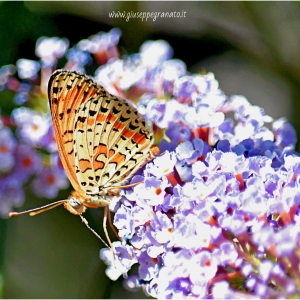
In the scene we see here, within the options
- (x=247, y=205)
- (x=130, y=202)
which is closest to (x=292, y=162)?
(x=247, y=205)

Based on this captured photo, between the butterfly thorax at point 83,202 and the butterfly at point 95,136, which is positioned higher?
the butterfly at point 95,136

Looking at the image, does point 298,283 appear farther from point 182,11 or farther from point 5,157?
point 182,11

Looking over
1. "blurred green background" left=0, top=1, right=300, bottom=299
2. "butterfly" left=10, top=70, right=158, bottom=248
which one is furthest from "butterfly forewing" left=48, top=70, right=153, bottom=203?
"blurred green background" left=0, top=1, right=300, bottom=299

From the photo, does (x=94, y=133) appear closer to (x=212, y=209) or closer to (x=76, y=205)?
(x=76, y=205)

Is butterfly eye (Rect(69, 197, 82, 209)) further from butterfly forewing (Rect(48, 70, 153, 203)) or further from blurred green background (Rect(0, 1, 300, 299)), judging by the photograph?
blurred green background (Rect(0, 1, 300, 299))

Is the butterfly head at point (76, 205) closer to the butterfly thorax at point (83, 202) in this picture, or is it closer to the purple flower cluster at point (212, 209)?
the butterfly thorax at point (83, 202)

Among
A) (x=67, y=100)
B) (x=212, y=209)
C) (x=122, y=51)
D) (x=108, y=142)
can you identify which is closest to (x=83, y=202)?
(x=108, y=142)

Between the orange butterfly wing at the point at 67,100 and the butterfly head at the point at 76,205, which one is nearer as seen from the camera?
the orange butterfly wing at the point at 67,100

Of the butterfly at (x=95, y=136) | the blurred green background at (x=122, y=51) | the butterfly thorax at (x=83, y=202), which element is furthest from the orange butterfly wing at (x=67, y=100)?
the blurred green background at (x=122, y=51)
